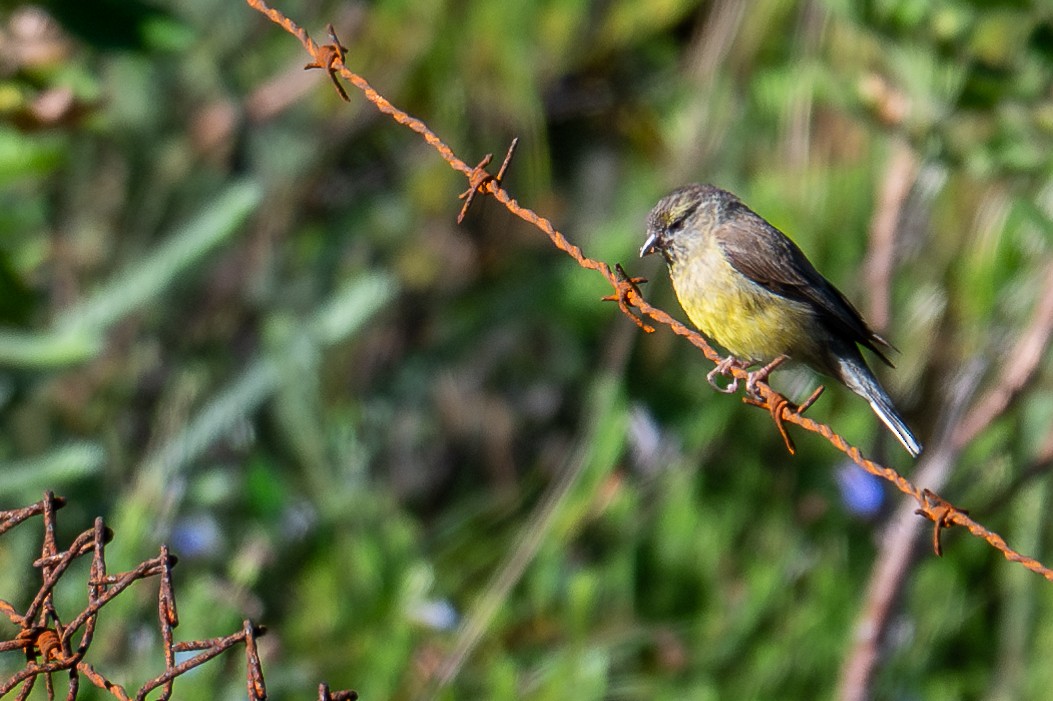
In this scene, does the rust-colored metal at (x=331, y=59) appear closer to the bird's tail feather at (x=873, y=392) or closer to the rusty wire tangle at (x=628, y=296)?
the rusty wire tangle at (x=628, y=296)

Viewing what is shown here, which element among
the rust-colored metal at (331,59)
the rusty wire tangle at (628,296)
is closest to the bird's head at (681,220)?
the rusty wire tangle at (628,296)

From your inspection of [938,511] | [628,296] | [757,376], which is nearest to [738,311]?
[757,376]

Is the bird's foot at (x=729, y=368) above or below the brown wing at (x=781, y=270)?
below

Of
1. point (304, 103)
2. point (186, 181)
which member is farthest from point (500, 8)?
point (186, 181)

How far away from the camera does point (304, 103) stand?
6672 millimetres

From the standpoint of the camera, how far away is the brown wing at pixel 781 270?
11.7 feet

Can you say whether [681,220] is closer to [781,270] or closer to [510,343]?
[781,270]

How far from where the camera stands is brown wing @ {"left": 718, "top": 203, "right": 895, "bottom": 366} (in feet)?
11.7

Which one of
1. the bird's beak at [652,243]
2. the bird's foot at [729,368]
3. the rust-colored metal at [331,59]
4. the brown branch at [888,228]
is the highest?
the brown branch at [888,228]

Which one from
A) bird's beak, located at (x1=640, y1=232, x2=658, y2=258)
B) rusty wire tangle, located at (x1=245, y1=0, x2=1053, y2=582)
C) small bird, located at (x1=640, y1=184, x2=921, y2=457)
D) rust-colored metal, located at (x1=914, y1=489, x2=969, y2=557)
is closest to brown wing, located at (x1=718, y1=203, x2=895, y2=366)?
small bird, located at (x1=640, y1=184, x2=921, y2=457)

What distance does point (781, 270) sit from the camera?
3.58m

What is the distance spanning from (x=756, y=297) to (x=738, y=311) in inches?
2.5

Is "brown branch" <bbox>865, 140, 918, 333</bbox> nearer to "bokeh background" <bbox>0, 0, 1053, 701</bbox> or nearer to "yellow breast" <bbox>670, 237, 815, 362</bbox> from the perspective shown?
"bokeh background" <bbox>0, 0, 1053, 701</bbox>

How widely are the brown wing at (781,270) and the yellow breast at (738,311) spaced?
22mm
